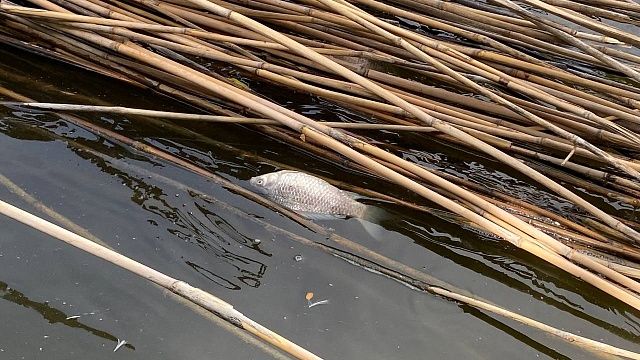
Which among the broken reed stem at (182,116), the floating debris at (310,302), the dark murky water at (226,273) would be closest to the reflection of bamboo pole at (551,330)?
the dark murky water at (226,273)

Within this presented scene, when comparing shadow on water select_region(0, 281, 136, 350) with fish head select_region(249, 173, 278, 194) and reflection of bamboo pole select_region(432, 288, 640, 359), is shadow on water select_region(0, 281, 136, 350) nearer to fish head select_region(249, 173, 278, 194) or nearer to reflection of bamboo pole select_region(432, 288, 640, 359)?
fish head select_region(249, 173, 278, 194)

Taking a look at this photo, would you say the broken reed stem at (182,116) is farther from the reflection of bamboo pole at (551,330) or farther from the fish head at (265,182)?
the reflection of bamboo pole at (551,330)

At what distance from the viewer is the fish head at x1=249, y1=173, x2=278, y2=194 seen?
2693 millimetres

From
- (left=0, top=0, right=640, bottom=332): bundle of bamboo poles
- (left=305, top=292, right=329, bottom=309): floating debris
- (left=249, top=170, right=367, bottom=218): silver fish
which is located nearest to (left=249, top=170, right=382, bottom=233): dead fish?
(left=249, top=170, right=367, bottom=218): silver fish

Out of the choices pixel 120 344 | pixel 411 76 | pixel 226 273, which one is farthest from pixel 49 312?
pixel 411 76

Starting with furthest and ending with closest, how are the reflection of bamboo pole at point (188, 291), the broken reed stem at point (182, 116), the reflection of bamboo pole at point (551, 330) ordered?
the broken reed stem at point (182, 116) → the reflection of bamboo pole at point (551, 330) → the reflection of bamboo pole at point (188, 291)

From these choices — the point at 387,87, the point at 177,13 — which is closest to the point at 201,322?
the point at 387,87

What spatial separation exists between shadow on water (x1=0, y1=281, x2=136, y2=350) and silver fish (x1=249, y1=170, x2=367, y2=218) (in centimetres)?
86

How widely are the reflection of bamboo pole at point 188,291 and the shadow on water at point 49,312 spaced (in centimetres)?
53

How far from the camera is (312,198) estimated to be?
2.63 meters

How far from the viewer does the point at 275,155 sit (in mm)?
2955

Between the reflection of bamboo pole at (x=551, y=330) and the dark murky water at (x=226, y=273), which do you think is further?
the dark murky water at (x=226, y=273)

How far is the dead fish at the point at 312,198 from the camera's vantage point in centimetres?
264

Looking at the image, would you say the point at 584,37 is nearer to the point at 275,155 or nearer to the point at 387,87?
the point at 387,87
